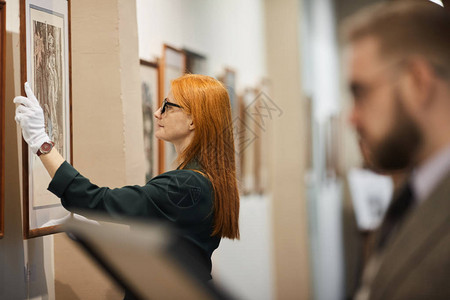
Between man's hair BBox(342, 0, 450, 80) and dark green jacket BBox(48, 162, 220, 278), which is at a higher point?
man's hair BBox(342, 0, 450, 80)

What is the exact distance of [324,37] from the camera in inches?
158

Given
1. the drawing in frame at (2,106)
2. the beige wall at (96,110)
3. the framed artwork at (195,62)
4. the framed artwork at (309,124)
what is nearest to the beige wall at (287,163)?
the framed artwork at (309,124)

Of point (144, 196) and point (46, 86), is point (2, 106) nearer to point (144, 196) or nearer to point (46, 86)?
point (46, 86)

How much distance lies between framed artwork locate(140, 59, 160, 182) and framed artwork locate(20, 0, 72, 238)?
0.46 meters

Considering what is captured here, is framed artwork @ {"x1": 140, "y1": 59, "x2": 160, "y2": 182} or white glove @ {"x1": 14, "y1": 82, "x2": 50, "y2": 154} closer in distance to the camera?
white glove @ {"x1": 14, "y1": 82, "x2": 50, "y2": 154}

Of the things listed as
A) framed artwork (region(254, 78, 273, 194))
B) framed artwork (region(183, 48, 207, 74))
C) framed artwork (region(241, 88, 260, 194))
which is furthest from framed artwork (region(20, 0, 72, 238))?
framed artwork (region(254, 78, 273, 194))

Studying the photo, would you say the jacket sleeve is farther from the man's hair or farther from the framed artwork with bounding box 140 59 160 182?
the man's hair

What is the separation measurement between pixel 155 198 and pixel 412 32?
3.83 feet

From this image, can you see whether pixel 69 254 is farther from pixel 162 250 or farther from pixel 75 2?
pixel 162 250

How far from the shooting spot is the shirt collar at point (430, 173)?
901 mm

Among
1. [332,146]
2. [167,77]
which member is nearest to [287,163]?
[332,146]

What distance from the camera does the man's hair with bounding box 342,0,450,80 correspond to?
3.02ft

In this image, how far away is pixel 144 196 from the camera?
1.87 metres

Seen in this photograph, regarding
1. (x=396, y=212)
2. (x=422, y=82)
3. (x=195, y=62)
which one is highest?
(x=195, y=62)
